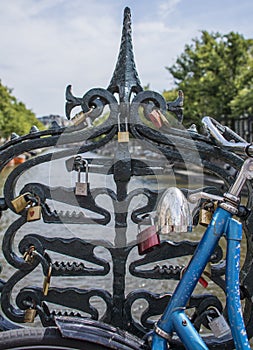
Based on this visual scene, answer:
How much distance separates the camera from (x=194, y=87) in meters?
26.9

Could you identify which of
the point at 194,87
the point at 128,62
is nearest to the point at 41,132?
the point at 128,62

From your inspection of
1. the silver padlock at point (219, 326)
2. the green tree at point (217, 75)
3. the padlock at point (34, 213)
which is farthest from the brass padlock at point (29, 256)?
the green tree at point (217, 75)

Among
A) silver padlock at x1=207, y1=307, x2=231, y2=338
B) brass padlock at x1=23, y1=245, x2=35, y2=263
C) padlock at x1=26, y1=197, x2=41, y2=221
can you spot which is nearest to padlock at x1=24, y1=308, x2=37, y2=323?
brass padlock at x1=23, y1=245, x2=35, y2=263

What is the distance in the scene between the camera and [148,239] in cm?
198

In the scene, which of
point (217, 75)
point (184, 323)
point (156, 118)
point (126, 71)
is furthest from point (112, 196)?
point (217, 75)

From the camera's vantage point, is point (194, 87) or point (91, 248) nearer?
point (91, 248)

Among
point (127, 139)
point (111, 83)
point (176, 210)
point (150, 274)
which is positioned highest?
point (111, 83)

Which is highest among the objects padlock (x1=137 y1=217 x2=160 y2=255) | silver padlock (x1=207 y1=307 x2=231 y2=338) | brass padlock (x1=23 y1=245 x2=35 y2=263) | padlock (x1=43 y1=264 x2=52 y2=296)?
padlock (x1=137 y1=217 x2=160 y2=255)

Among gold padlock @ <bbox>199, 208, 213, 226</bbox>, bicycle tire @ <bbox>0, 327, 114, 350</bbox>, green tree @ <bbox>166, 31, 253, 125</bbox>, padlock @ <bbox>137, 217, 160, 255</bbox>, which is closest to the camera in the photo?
bicycle tire @ <bbox>0, 327, 114, 350</bbox>

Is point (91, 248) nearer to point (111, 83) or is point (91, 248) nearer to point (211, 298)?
point (211, 298)

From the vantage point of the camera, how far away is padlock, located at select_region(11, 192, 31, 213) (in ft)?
7.17

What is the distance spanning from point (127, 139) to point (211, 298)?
0.81m

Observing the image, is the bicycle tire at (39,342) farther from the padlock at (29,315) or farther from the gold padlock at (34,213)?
the gold padlock at (34,213)

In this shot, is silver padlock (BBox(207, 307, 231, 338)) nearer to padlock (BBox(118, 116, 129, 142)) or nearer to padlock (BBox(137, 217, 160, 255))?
padlock (BBox(137, 217, 160, 255))
